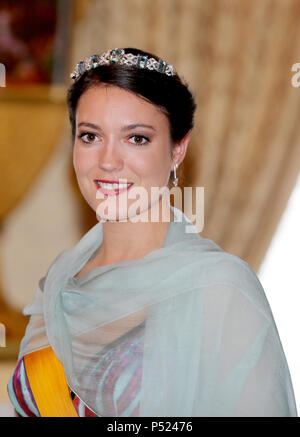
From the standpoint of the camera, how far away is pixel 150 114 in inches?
50.9

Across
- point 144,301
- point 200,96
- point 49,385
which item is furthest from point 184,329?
point 200,96

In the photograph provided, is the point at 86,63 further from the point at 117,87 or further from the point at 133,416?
the point at 133,416

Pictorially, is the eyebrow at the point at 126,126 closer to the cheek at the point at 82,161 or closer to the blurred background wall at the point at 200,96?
the cheek at the point at 82,161

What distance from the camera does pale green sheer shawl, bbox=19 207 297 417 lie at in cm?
113

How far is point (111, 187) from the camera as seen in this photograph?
1.29 metres

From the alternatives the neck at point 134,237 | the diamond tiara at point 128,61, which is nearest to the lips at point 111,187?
the neck at point 134,237

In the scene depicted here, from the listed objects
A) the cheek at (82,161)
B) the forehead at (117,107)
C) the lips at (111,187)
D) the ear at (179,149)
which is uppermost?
the forehead at (117,107)

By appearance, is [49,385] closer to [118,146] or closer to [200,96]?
[118,146]

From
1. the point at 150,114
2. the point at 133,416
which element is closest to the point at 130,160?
the point at 150,114

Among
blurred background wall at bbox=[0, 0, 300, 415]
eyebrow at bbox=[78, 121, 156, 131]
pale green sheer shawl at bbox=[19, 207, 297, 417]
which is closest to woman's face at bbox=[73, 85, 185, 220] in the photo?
eyebrow at bbox=[78, 121, 156, 131]

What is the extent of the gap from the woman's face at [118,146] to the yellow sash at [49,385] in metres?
0.39

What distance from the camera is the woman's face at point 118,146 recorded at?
1265 millimetres

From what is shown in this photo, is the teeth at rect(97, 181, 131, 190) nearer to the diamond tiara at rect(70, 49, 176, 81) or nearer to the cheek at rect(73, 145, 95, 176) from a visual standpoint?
the cheek at rect(73, 145, 95, 176)

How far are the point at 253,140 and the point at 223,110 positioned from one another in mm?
239
